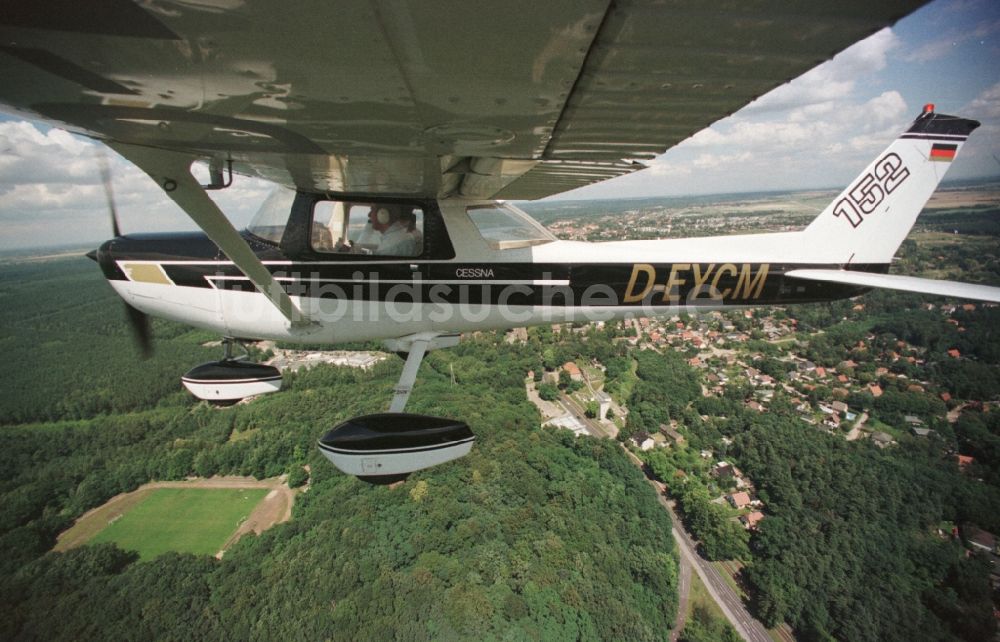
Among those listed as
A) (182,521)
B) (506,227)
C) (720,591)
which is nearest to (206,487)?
(182,521)

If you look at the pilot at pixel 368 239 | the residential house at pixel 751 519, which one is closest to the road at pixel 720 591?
the residential house at pixel 751 519

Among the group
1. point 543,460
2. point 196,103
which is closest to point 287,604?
point 543,460

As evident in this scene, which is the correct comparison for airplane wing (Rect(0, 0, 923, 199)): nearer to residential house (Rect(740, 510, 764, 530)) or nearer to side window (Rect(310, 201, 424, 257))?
side window (Rect(310, 201, 424, 257))

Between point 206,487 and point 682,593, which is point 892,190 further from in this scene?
point 206,487

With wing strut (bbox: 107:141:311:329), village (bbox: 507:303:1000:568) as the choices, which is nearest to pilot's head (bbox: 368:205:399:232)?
wing strut (bbox: 107:141:311:329)

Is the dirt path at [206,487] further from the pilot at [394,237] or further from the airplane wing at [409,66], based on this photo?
the airplane wing at [409,66]
